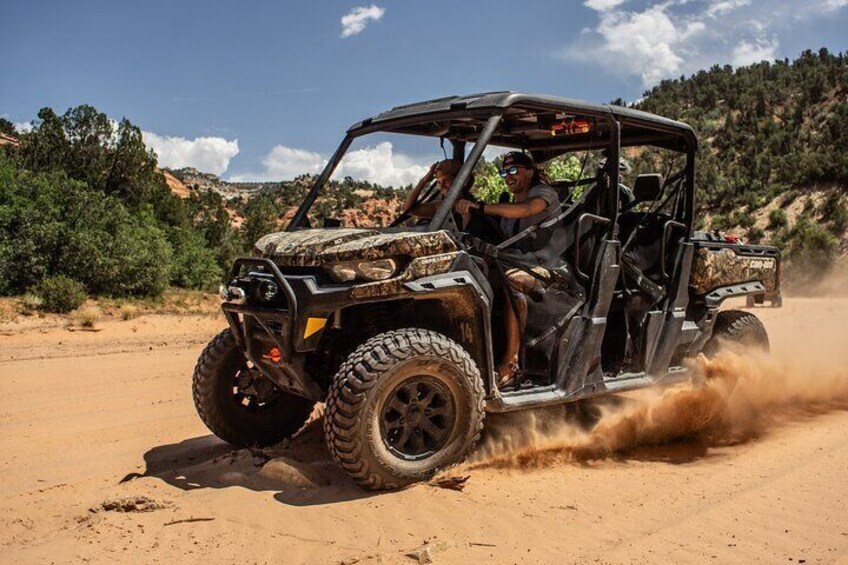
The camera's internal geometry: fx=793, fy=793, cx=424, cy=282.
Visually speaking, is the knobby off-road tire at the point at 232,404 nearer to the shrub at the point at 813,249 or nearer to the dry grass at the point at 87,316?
the dry grass at the point at 87,316

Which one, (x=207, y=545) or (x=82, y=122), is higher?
(x=82, y=122)

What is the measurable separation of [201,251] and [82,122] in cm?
889

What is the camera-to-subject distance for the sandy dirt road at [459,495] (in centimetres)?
395

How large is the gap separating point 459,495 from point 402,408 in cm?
61

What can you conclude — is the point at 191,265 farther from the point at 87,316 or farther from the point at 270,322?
the point at 270,322

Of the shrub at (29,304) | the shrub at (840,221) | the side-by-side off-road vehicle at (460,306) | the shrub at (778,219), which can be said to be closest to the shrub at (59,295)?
the shrub at (29,304)

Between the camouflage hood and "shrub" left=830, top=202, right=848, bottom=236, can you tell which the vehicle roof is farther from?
"shrub" left=830, top=202, right=848, bottom=236

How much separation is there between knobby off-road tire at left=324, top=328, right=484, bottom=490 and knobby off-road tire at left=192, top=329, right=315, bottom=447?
4.69 ft

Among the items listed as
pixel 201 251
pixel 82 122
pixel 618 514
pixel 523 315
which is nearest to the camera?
pixel 618 514

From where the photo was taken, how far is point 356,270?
4715 mm

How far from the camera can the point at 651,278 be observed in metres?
6.69

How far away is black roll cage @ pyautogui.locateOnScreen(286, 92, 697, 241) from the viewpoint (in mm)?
5258

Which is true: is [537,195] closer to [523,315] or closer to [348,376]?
[523,315]

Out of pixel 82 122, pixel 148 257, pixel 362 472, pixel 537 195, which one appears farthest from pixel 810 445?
pixel 82 122
